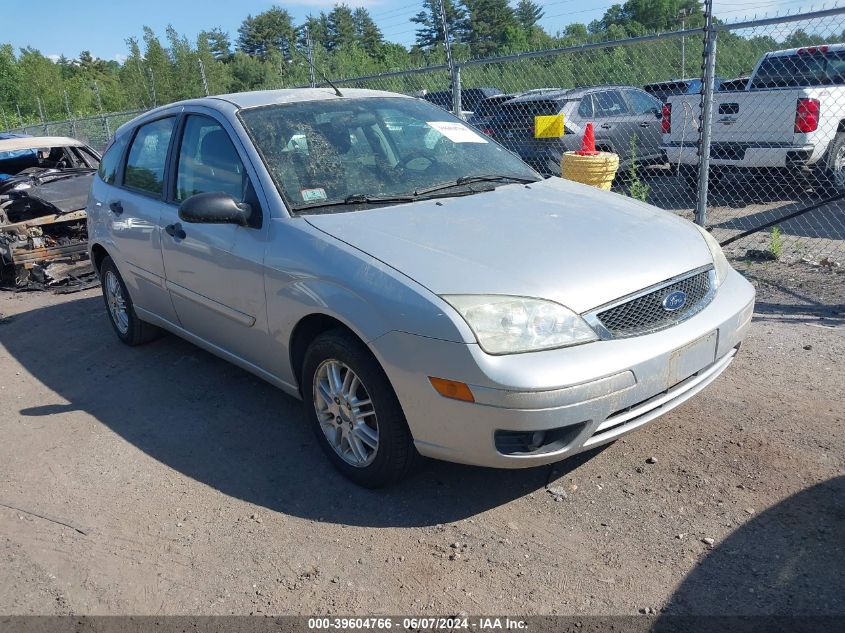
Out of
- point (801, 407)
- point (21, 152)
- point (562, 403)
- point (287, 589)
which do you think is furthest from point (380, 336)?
point (21, 152)

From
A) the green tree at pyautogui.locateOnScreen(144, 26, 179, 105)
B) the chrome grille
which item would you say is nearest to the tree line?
the green tree at pyautogui.locateOnScreen(144, 26, 179, 105)

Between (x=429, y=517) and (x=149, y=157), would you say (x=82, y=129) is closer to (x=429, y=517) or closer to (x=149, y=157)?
(x=149, y=157)

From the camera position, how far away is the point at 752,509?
3.14 m

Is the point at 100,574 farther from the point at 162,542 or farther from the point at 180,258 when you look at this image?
the point at 180,258

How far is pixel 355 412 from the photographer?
3424 millimetres

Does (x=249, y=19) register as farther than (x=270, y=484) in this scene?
Yes

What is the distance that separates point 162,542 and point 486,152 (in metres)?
2.80

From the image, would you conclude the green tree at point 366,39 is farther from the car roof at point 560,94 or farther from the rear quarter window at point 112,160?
the rear quarter window at point 112,160

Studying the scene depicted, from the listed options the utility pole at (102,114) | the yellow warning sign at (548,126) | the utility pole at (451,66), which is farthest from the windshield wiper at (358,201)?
the utility pole at (102,114)

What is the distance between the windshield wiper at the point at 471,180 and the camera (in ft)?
13.0

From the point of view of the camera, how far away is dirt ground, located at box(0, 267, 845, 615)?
280 cm

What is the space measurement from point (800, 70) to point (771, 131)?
294 centimetres

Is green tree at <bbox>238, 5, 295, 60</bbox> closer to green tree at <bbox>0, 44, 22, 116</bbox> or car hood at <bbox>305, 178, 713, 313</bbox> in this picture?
green tree at <bbox>0, 44, 22, 116</bbox>

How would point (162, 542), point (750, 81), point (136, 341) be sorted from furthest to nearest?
point (750, 81), point (136, 341), point (162, 542)
